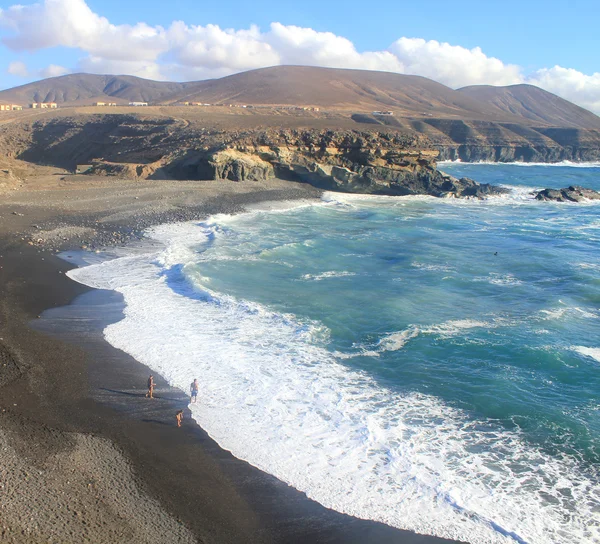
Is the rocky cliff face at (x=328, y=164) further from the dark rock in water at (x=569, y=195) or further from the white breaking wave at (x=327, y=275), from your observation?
the white breaking wave at (x=327, y=275)

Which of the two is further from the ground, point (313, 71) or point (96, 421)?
point (313, 71)

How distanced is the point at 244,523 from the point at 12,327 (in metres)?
9.95

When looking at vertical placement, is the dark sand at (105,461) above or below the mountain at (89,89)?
below

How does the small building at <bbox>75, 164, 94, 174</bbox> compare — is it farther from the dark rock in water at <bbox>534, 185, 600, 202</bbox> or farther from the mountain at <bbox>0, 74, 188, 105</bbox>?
the mountain at <bbox>0, 74, 188, 105</bbox>

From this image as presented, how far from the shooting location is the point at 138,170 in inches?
1635

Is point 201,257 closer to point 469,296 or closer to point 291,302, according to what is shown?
point 291,302

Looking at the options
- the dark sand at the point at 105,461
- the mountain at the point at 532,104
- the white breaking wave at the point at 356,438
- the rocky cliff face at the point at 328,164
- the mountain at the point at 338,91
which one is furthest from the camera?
the mountain at the point at 532,104

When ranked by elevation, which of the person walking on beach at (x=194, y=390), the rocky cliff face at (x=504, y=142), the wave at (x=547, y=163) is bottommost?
the person walking on beach at (x=194, y=390)

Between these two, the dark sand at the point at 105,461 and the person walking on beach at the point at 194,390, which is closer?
the dark sand at the point at 105,461

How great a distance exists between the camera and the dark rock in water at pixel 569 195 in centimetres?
4519

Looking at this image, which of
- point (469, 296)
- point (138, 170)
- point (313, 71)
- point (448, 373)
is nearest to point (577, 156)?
point (313, 71)

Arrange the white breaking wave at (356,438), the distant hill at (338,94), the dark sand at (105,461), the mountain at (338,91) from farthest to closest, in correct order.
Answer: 1. the distant hill at (338,94)
2. the mountain at (338,91)
3. the white breaking wave at (356,438)
4. the dark sand at (105,461)

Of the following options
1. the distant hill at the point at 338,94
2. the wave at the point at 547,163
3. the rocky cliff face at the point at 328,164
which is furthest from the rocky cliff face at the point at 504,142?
the rocky cliff face at the point at 328,164

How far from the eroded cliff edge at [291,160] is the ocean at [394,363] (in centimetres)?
1665
